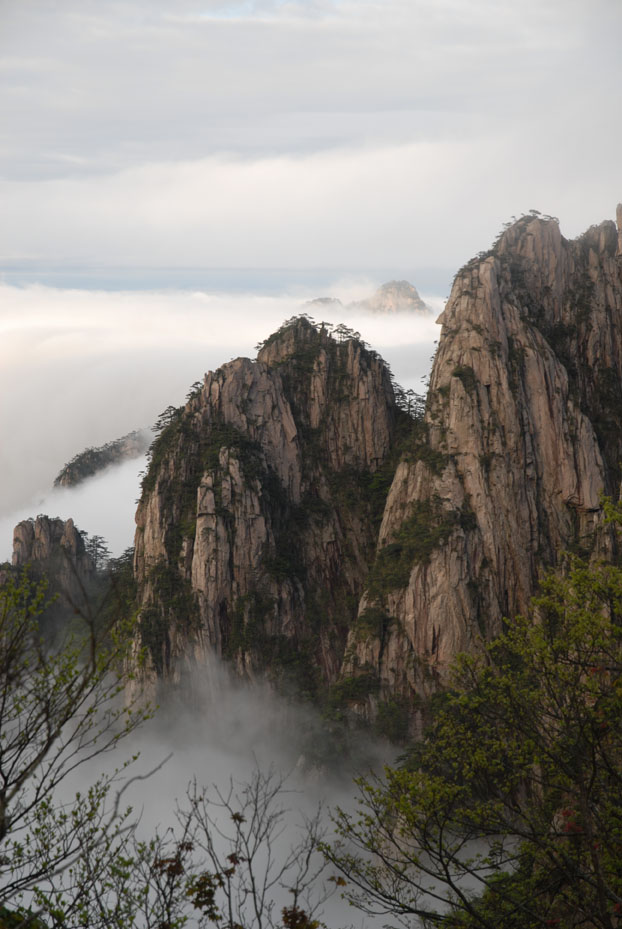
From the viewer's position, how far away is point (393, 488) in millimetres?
75625

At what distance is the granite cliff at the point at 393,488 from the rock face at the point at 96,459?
172ft

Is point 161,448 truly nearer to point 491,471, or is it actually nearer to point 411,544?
point 411,544

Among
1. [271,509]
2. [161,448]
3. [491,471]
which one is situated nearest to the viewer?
[491,471]

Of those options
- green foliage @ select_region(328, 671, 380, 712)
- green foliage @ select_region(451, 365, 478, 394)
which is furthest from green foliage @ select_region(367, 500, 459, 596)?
green foliage @ select_region(451, 365, 478, 394)

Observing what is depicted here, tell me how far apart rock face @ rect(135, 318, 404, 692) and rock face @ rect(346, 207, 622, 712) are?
9.85 metres

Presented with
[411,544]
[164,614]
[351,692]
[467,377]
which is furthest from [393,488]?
[164,614]

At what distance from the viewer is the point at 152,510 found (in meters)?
80.7

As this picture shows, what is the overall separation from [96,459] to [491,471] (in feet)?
277

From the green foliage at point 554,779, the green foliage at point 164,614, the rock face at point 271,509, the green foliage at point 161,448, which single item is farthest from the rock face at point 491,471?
the green foliage at point 554,779

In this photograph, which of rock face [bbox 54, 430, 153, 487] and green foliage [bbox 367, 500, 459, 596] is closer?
green foliage [bbox 367, 500, 459, 596]

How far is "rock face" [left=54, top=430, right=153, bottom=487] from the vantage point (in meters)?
136

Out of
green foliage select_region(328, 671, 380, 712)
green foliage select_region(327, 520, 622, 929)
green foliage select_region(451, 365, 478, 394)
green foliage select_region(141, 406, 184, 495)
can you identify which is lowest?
green foliage select_region(328, 671, 380, 712)

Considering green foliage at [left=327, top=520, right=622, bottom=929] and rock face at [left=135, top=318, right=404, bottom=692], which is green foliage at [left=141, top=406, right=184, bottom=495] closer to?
rock face at [left=135, top=318, right=404, bottom=692]

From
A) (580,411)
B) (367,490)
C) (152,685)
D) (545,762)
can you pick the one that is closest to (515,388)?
(580,411)
